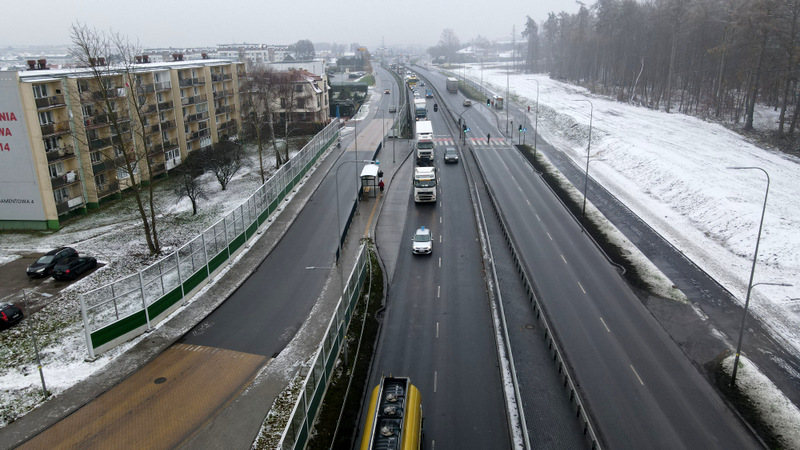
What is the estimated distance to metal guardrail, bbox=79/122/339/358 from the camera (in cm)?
2319

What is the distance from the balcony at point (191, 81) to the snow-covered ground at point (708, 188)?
4332cm

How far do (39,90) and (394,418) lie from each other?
3822cm

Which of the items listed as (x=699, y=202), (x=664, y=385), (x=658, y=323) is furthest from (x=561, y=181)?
(x=664, y=385)

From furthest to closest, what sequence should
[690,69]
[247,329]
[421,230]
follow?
[690,69] → [421,230] → [247,329]

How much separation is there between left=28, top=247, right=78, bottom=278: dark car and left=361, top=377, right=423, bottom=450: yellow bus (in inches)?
947

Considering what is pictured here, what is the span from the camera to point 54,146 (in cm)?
4100

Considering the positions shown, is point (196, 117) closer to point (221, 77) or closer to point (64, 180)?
point (221, 77)

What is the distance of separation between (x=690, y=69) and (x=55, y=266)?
8735 cm

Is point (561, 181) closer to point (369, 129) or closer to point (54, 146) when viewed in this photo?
point (369, 129)

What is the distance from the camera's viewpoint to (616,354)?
923 inches

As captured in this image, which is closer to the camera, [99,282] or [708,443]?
[708,443]

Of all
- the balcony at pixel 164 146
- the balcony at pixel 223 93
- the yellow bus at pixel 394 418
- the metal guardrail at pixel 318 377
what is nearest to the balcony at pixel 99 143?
the balcony at pixel 164 146

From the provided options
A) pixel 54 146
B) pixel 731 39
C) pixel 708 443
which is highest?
pixel 731 39

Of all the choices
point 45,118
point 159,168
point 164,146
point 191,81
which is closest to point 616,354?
point 45,118
